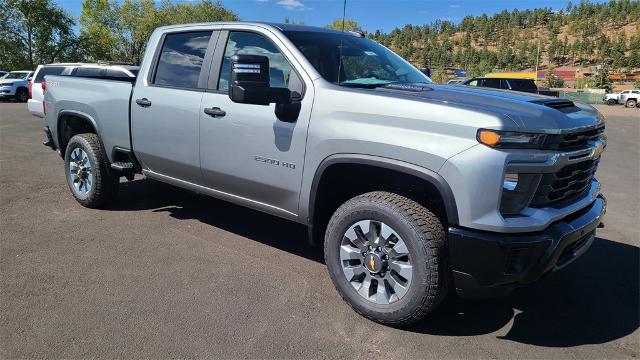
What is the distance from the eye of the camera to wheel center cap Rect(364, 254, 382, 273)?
10.4 feet

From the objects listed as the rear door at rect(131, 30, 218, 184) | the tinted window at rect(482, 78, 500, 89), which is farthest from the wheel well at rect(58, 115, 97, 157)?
the tinted window at rect(482, 78, 500, 89)

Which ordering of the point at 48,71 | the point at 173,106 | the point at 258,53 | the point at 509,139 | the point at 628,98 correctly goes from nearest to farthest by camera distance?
the point at 509,139 < the point at 258,53 < the point at 173,106 < the point at 48,71 < the point at 628,98

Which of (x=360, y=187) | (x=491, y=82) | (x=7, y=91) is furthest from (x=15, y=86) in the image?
(x=360, y=187)

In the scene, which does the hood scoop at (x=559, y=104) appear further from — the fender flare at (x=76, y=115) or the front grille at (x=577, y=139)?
the fender flare at (x=76, y=115)

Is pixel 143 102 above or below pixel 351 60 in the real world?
below

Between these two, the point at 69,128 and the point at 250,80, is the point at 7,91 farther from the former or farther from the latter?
the point at 250,80

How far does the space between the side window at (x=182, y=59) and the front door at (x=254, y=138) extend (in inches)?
9.8

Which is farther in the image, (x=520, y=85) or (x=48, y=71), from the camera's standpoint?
(x=520, y=85)

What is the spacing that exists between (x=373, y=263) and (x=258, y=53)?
1.94 m

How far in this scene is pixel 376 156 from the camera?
3057 millimetres

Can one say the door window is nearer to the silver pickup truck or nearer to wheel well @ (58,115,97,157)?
the silver pickup truck

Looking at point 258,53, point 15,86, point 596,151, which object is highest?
point 258,53

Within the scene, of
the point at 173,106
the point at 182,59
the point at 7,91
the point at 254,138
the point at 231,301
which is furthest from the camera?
the point at 7,91

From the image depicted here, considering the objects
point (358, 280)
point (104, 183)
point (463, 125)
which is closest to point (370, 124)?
point (463, 125)
